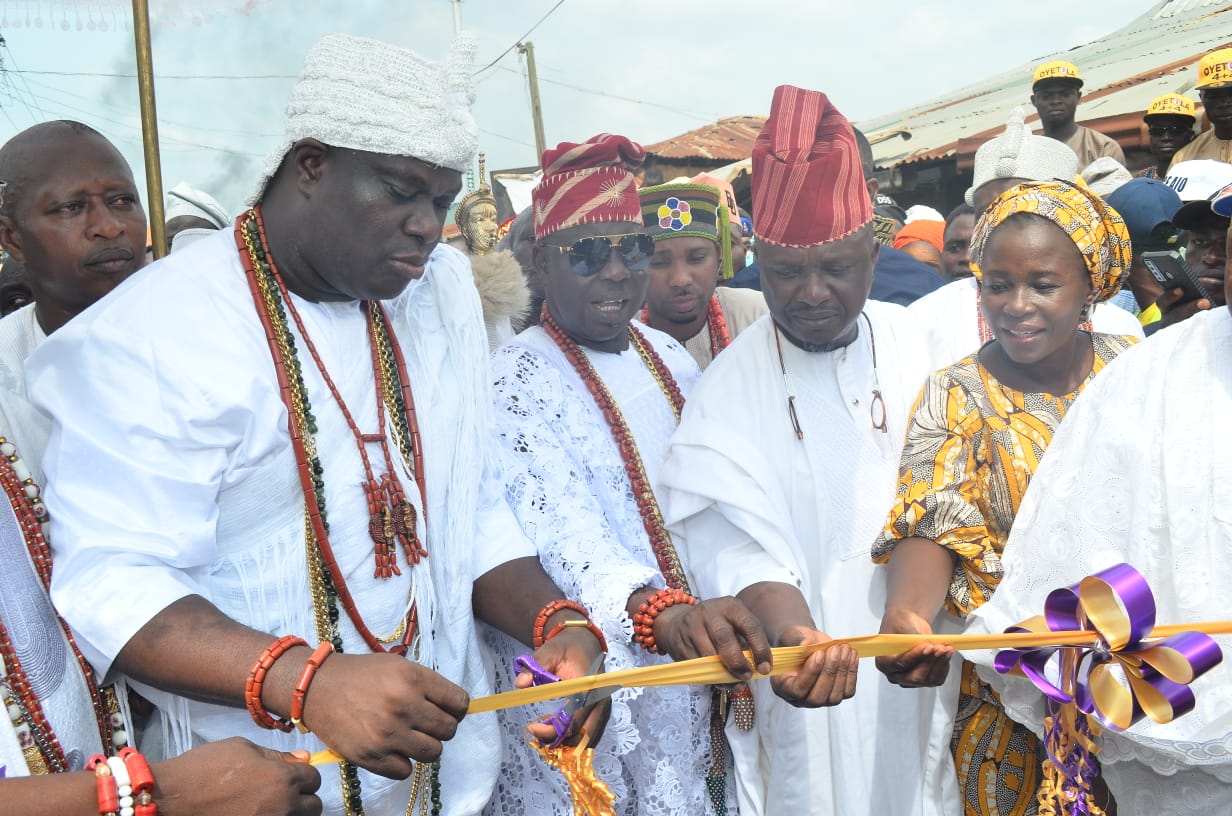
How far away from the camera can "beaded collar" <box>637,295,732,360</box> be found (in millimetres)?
4754

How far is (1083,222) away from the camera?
3135mm

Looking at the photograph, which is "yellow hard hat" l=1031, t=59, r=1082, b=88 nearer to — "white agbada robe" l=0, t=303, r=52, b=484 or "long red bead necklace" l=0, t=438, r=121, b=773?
"white agbada robe" l=0, t=303, r=52, b=484

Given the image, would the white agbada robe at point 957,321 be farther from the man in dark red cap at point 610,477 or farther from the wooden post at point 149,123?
the wooden post at point 149,123

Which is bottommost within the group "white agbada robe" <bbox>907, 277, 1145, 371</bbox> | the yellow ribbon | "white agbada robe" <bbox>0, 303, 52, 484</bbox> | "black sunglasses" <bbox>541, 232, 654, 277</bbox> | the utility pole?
the yellow ribbon

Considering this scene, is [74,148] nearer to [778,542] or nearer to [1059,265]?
[778,542]

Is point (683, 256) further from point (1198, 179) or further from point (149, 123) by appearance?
point (1198, 179)

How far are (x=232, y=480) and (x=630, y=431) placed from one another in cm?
159

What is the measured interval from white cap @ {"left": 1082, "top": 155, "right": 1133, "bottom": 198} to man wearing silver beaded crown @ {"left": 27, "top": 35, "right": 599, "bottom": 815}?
196 inches

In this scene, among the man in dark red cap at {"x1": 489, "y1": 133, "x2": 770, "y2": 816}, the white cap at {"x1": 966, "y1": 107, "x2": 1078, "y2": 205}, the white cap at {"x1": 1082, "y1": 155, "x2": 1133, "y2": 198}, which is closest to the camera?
the man in dark red cap at {"x1": 489, "y1": 133, "x2": 770, "y2": 816}

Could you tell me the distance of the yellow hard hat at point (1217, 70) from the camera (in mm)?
6930

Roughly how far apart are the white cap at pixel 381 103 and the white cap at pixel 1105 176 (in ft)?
16.9

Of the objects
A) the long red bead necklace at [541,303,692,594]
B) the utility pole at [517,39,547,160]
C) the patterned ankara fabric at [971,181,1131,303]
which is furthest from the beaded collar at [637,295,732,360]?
the utility pole at [517,39,547,160]

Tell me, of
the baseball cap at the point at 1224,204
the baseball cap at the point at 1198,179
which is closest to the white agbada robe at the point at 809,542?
the baseball cap at the point at 1224,204

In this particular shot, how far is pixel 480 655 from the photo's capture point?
112 inches
